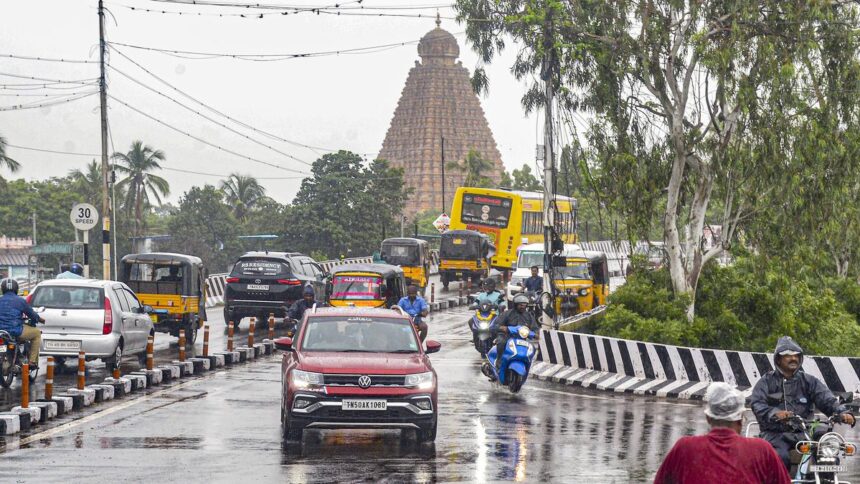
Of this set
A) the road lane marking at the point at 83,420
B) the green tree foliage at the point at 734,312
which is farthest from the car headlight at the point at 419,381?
the green tree foliage at the point at 734,312

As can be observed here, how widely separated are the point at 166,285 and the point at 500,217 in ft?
95.4

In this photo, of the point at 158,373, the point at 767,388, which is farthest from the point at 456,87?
the point at 767,388

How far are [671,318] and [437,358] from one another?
19.9 feet

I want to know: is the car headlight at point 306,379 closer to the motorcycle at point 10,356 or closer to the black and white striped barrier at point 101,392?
the black and white striped barrier at point 101,392

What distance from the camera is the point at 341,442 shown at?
14172mm

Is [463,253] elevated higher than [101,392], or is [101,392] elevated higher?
[463,253]

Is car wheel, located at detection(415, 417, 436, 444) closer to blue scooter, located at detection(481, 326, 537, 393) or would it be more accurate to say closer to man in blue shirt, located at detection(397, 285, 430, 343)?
blue scooter, located at detection(481, 326, 537, 393)

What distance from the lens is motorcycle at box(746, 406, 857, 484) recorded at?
25.5 ft

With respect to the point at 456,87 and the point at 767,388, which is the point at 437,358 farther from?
the point at 456,87

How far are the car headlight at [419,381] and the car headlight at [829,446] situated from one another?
247 inches

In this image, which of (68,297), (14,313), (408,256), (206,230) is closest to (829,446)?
(14,313)

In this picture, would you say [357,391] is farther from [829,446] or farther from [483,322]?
[483,322]

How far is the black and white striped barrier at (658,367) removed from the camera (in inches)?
750

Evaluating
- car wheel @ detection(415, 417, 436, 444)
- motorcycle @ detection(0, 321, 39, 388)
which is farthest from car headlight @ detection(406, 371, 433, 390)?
motorcycle @ detection(0, 321, 39, 388)
